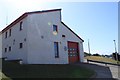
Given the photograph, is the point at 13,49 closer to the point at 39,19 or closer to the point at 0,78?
the point at 39,19

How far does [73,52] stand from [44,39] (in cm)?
576

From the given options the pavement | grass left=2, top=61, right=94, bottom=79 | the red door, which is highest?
the red door

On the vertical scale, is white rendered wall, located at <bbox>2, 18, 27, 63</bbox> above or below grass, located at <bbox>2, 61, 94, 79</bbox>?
above

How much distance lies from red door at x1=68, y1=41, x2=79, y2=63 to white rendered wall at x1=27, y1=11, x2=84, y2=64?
0.99 meters

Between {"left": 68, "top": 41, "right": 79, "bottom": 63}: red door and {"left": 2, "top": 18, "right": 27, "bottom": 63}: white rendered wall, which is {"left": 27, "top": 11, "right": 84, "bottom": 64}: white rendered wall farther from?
{"left": 68, "top": 41, "right": 79, "bottom": 63}: red door

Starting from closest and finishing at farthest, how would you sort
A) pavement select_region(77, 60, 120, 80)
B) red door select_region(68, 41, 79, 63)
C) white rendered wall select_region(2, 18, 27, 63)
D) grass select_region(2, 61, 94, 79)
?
grass select_region(2, 61, 94, 79), pavement select_region(77, 60, 120, 80), white rendered wall select_region(2, 18, 27, 63), red door select_region(68, 41, 79, 63)

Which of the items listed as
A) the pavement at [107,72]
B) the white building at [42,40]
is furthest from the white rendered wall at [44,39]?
the pavement at [107,72]

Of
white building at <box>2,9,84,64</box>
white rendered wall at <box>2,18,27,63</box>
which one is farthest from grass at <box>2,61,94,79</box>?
white rendered wall at <box>2,18,27,63</box>

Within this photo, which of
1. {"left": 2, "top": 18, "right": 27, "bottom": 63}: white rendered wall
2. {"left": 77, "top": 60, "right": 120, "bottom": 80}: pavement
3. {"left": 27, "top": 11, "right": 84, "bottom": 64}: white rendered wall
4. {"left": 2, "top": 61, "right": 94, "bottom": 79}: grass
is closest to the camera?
{"left": 2, "top": 61, "right": 94, "bottom": 79}: grass

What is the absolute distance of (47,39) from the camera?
66.0ft

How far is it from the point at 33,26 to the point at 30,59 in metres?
3.82

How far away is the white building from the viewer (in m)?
18.5

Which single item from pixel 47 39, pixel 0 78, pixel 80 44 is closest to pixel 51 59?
pixel 47 39

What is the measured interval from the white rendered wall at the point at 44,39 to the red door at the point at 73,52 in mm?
990
